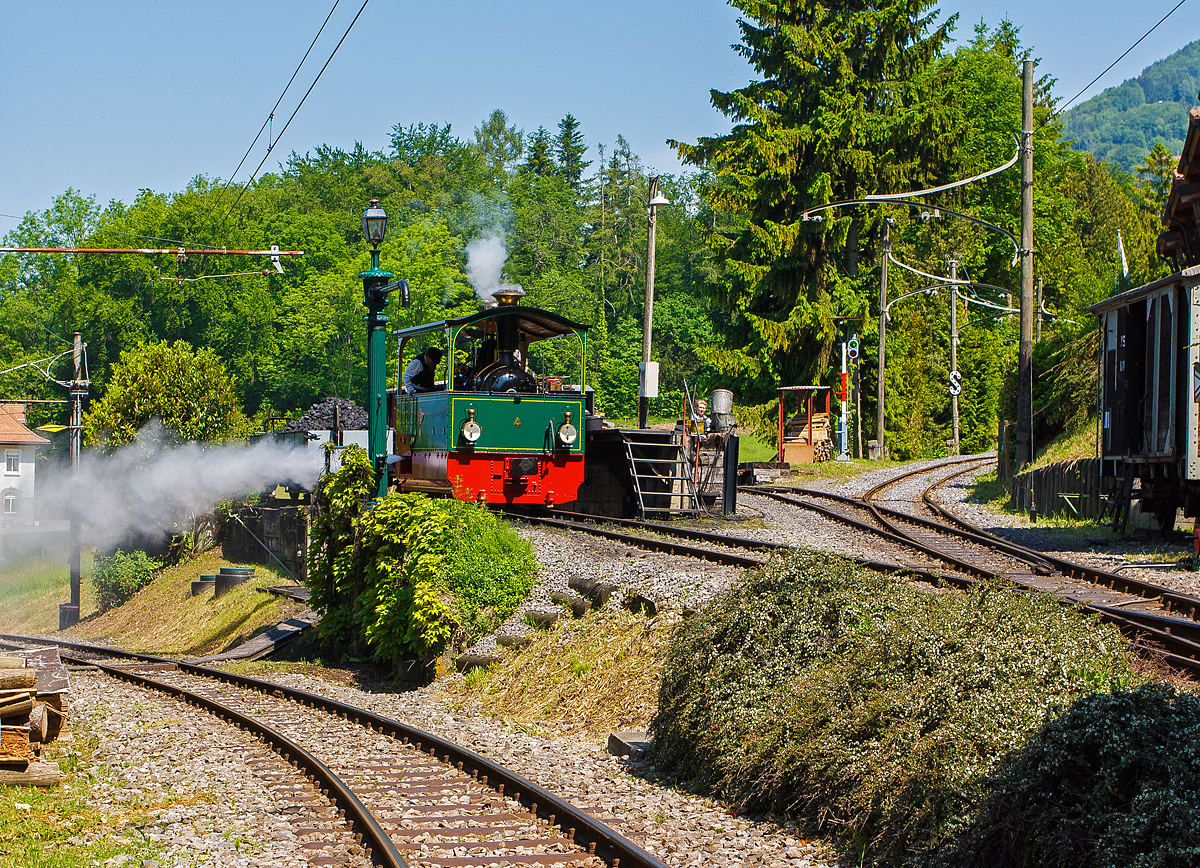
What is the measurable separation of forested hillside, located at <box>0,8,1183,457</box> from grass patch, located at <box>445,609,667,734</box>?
45.5 ft

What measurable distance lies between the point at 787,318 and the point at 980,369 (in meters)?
18.2

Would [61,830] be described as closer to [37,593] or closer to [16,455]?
[37,593]

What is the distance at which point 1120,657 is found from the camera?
22.0 ft

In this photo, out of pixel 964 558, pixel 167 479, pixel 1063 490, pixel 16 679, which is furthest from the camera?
pixel 167 479

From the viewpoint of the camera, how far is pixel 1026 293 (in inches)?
867

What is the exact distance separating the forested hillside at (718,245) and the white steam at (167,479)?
551 cm

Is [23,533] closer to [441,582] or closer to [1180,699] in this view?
[441,582]

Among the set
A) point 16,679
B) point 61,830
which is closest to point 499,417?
point 16,679

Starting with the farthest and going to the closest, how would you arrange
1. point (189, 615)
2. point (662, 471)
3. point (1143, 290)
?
point (189, 615), point (662, 471), point (1143, 290)

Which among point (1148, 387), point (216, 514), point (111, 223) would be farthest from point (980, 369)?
point (111, 223)

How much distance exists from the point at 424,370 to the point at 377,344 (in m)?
3.40

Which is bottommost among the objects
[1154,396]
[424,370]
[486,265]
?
[1154,396]

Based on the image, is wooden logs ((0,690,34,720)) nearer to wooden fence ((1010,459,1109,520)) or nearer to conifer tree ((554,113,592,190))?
wooden fence ((1010,459,1109,520))

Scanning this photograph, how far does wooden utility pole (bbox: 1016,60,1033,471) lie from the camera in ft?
71.2
